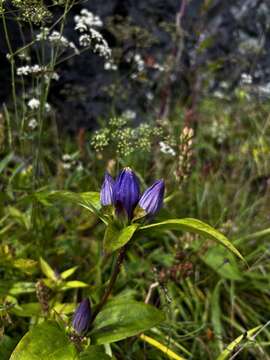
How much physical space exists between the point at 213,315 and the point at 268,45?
8.27ft

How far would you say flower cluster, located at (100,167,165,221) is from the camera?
1154 mm

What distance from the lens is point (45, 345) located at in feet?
3.79

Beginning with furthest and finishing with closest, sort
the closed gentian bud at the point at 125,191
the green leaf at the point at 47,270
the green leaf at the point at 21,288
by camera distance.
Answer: the green leaf at the point at 47,270
the green leaf at the point at 21,288
the closed gentian bud at the point at 125,191

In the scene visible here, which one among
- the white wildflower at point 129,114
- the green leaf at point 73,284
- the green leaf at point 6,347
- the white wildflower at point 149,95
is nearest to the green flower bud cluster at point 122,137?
the green leaf at point 73,284

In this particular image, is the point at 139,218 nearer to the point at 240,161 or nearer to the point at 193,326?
the point at 193,326

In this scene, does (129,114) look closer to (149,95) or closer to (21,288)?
(149,95)

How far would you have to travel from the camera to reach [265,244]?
2145mm

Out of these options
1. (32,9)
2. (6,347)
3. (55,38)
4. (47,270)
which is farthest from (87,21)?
(6,347)

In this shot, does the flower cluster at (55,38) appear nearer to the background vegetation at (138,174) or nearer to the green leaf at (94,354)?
the background vegetation at (138,174)

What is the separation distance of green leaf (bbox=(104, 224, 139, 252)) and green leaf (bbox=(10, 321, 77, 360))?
0.28 meters

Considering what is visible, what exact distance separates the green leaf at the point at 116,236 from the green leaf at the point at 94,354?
A: 1.03 ft

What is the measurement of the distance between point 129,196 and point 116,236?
11cm

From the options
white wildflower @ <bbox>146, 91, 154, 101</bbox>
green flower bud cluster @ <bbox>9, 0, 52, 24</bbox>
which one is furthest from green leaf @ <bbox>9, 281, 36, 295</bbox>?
white wildflower @ <bbox>146, 91, 154, 101</bbox>

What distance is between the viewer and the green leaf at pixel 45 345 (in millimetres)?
1103
